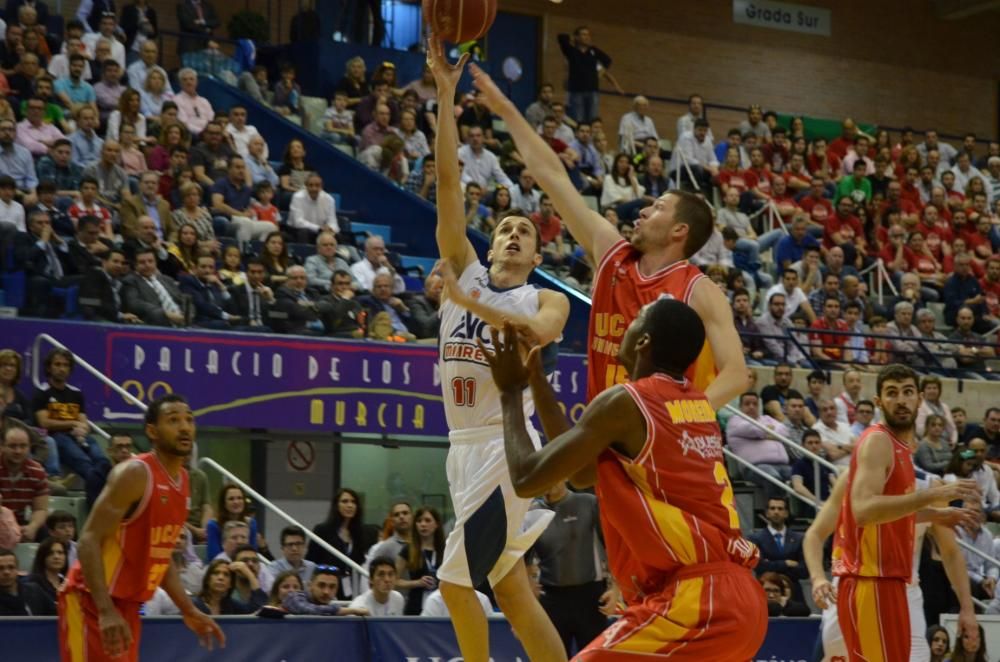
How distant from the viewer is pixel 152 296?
13633mm

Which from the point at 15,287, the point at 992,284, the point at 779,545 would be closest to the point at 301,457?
the point at 15,287

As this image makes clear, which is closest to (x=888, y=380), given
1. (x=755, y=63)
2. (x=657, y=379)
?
(x=657, y=379)

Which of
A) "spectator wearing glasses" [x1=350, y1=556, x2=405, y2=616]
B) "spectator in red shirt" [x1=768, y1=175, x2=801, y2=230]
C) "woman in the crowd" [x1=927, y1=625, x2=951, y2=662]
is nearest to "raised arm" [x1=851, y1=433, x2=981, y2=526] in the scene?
"spectator wearing glasses" [x1=350, y1=556, x2=405, y2=616]

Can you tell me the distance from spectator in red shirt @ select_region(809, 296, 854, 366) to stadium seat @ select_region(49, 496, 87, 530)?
32.4ft

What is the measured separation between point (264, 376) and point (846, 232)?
11241 millimetres

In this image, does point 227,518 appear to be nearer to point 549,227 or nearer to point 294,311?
point 294,311

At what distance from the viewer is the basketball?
7145 millimetres

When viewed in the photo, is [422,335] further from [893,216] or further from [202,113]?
[893,216]

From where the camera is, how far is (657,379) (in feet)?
16.8

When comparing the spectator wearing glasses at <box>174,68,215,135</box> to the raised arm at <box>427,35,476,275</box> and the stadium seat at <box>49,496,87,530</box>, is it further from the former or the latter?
the raised arm at <box>427,35,476,275</box>

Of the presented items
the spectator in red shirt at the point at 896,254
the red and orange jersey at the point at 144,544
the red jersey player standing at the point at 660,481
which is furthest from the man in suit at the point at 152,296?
the spectator in red shirt at the point at 896,254

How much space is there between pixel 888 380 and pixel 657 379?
3.29 meters

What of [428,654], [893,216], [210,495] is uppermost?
[893,216]

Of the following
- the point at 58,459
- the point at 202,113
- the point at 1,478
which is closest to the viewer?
the point at 1,478
